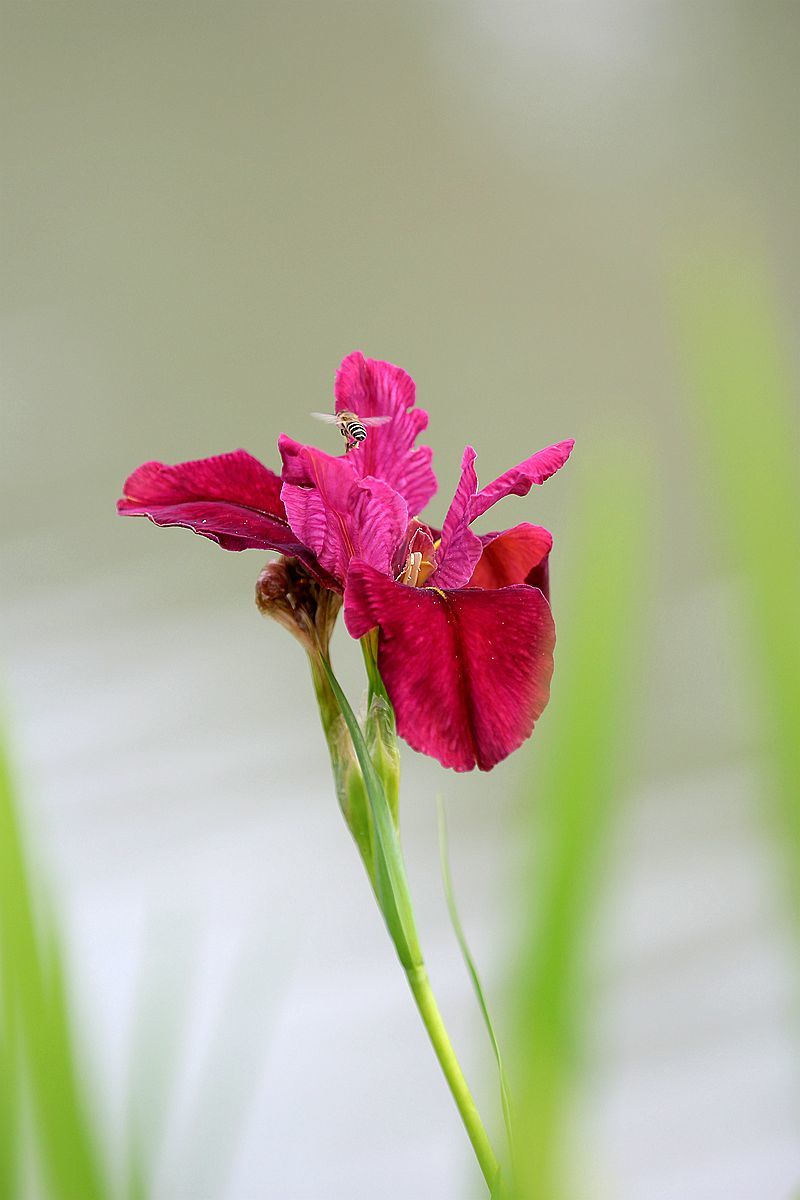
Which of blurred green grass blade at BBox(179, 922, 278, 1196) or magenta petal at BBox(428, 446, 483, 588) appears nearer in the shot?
magenta petal at BBox(428, 446, 483, 588)

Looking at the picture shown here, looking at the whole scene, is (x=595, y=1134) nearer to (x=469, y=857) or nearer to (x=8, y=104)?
(x=469, y=857)

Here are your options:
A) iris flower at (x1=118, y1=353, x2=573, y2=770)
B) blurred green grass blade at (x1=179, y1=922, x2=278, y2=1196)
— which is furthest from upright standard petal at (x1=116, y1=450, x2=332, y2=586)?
blurred green grass blade at (x1=179, y1=922, x2=278, y2=1196)

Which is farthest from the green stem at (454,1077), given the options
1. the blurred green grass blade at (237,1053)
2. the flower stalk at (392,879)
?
the blurred green grass blade at (237,1053)

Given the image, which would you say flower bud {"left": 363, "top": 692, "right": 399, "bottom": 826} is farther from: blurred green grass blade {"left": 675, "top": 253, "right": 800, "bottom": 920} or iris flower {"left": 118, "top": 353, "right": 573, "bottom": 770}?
blurred green grass blade {"left": 675, "top": 253, "right": 800, "bottom": 920}

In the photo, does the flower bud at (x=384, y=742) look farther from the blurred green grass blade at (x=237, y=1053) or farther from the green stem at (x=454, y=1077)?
the blurred green grass blade at (x=237, y=1053)

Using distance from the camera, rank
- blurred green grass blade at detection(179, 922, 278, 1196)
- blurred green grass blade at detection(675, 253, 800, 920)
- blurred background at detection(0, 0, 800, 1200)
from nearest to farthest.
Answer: blurred green grass blade at detection(675, 253, 800, 920) < blurred green grass blade at detection(179, 922, 278, 1196) < blurred background at detection(0, 0, 800, 1200)

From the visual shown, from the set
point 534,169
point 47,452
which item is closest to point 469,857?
point 47,452

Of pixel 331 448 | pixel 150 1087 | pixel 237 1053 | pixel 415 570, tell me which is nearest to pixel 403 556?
pixel 415 570

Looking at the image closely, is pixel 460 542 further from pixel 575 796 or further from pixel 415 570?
pixel 575 796
